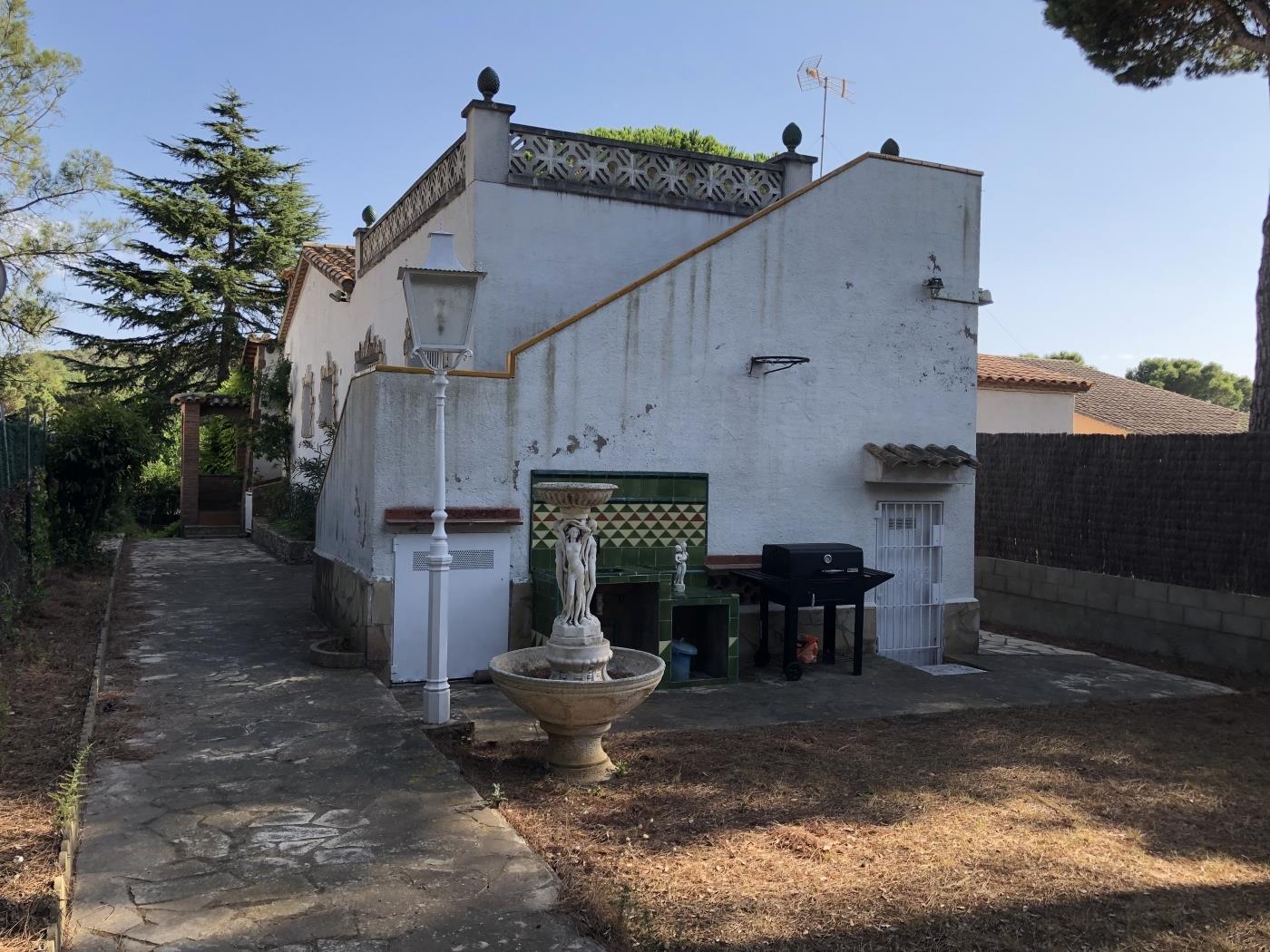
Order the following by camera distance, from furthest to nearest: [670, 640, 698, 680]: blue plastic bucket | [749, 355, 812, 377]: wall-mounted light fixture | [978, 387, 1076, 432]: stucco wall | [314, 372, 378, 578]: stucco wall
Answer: [978, 387, 1076, 432]: stucco wall < [749, 355, 812, 377]: wall-mounted light fixture < [670, 640, 698, 680]: blue plastic bucket < [314, 372, 378, 578]: stucco wall

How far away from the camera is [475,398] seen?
8.18m

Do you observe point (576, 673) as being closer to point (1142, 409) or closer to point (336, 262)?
point (336, 262)

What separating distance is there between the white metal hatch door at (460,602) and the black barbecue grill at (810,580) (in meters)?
2.37

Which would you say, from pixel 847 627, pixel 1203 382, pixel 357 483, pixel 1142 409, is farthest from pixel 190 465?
pixel 1203 382

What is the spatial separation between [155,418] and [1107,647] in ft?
95.7

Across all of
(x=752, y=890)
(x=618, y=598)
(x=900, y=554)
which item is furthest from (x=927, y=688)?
(x=752, y=890)

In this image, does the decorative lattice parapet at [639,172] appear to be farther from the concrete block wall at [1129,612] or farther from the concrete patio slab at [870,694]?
the concrete block wall at [1129,612]

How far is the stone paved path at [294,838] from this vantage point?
3812 mm

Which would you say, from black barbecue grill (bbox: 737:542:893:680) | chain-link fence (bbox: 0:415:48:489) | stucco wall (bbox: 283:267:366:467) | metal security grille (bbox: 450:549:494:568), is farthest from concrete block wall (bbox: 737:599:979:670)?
stucco wall (bbox: 283:267:366:467)

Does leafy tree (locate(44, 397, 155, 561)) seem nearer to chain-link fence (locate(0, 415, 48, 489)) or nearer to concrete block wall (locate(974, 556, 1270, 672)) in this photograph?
chain-link fence (locate(0, 415, 48, 489))

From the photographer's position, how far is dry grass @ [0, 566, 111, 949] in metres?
3.84

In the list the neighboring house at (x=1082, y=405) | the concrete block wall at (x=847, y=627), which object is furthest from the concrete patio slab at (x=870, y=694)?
the neighboring house at (x=1082, y=405)

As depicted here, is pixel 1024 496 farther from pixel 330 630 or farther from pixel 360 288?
pixel 360 288

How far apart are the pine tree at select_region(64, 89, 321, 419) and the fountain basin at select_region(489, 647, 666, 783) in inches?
1147
